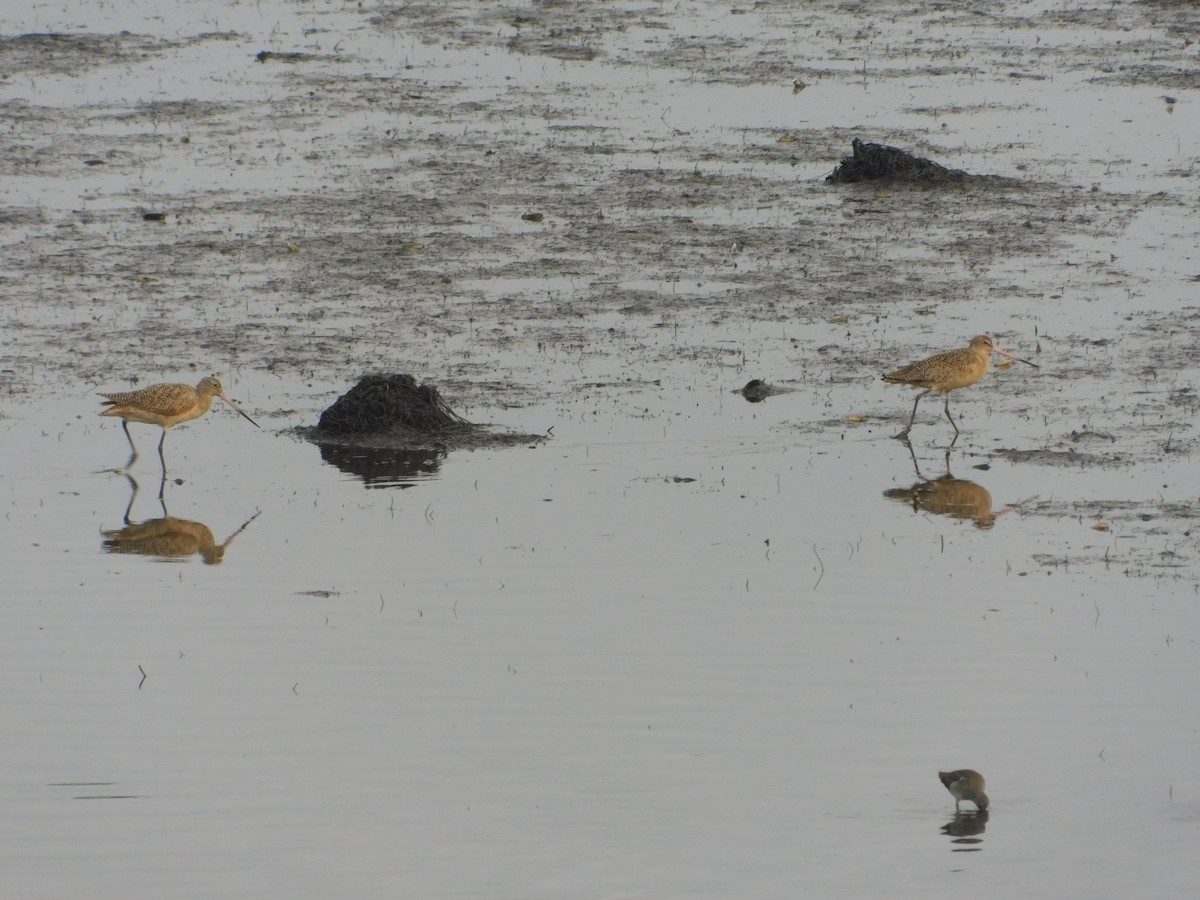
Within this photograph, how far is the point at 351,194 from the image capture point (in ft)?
70.2

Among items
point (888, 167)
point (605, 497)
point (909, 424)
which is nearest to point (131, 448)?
point (605, 497)

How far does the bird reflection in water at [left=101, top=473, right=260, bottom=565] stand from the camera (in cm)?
1230

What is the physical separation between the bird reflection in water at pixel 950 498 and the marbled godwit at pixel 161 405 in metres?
5.02

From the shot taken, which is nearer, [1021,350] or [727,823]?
[727,823]

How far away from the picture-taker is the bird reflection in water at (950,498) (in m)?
12.6

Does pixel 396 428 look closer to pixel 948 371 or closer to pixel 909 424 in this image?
pixel 909 424

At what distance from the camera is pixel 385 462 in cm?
1427

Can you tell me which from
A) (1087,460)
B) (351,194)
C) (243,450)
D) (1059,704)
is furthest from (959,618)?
(351,194)

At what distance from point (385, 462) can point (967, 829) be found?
6752 millimetres

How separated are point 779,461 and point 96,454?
4.95 metres

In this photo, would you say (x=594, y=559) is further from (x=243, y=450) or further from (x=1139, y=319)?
(x=1139, y=319)

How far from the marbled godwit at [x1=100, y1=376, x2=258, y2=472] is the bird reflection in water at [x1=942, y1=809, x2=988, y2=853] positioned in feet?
24.6

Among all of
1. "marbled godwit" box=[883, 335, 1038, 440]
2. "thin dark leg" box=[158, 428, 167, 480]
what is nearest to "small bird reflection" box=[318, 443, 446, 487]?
"thin dark leg" box=[158, 428, 167, 480]

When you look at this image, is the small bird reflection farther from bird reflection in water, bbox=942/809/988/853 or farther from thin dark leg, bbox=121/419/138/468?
bird reflection in water, bbox=942/809/988/853
